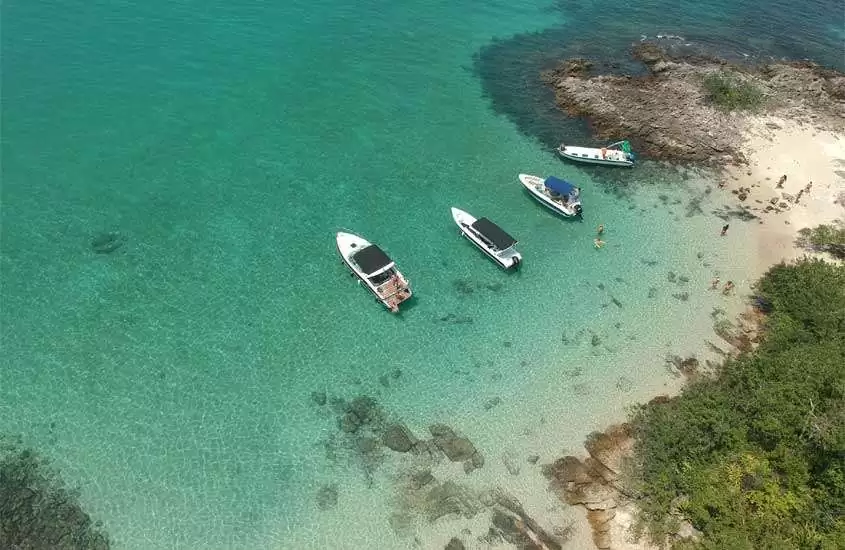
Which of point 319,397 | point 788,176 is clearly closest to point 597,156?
point 788,176

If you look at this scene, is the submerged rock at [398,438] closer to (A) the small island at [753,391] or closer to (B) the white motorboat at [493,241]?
(A) the small island at [753,391]

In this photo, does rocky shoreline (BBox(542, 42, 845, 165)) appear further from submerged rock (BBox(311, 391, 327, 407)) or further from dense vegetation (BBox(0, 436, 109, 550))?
dense vegetation (BBox(0, 436, 109, 550))

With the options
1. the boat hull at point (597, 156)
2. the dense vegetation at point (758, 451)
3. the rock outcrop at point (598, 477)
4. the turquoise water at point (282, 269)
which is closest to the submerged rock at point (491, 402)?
the turquoise water at point (282, 269)

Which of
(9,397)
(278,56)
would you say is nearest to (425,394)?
(9,397)

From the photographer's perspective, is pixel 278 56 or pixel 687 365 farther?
pixel 278 56

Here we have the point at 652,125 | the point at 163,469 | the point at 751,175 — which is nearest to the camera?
the point at 163,469

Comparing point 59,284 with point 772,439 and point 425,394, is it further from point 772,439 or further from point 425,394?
point 772,439

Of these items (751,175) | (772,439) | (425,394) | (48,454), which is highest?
(751,175)

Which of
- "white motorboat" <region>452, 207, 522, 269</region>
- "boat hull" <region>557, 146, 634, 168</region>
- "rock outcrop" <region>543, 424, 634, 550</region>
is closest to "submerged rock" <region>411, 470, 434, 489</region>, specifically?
"rock outcrop" <region>543, 424, 634, 550</region>
